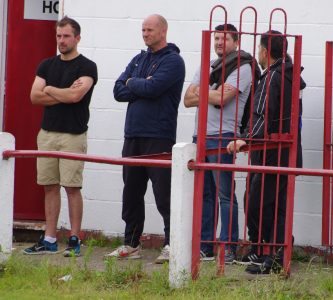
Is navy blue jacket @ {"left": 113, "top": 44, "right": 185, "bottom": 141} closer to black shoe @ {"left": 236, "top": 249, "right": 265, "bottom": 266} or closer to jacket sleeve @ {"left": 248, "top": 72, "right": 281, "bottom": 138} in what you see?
jacket sleeve @ {"left": 248, "top": 72, "right": 281, "bottom": 138}

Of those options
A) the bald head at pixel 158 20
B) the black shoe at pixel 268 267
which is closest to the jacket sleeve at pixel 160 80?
the bald head at pixel 158 20

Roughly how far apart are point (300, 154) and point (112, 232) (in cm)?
221

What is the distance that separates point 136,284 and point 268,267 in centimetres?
113

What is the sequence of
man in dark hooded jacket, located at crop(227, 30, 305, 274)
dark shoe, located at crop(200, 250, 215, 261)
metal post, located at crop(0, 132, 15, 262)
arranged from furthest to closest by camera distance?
1. dark shoe, located at crop(200, 250, 215, 261)
2. man in dark hooded jacket, located at crop(227, 30, 305, 274)
3. metal post, located at crop(0, 132, 15, 262)

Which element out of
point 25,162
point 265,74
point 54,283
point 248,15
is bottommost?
point 54,283

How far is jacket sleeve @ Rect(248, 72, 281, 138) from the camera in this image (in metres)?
8.74

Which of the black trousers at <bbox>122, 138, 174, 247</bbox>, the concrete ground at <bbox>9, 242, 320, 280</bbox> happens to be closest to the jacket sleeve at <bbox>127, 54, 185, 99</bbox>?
the black trousers at <bbox>122, 138, 174, 247</bbox>

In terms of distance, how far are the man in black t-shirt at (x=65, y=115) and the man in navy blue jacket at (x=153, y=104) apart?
39 centimetres

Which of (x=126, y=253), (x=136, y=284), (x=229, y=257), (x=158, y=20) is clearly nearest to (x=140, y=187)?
(x=126, y=253)

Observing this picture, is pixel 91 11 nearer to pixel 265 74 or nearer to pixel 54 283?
pixel 265 74

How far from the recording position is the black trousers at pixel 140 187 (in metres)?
9.53

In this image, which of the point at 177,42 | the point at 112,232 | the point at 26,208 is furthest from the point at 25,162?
the point at 177,42

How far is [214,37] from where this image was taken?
9727 mm

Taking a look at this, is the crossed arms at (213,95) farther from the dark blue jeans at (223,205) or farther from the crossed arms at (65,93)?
the crossed arms at (65,93)
